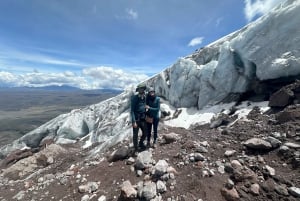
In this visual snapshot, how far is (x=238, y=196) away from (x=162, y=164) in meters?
3.19

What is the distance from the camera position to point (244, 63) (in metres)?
26.8

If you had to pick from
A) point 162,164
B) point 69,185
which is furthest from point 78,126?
point 162,164

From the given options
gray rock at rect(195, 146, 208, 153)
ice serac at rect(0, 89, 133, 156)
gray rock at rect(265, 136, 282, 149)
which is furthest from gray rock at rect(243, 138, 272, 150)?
ice serac at rect(0, 89, 133, 156)

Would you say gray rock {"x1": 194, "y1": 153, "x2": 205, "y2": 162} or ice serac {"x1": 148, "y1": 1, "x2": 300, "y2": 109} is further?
ice serac {"x1": 148, "y1": 1, "x2": 300, "y2": 109}

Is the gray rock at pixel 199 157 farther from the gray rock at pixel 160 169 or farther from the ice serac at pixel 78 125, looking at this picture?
the ice serac at pixel 78 125

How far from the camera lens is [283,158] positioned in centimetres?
992

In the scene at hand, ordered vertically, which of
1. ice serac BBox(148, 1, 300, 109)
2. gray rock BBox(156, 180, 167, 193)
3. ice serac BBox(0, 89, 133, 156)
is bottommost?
ice serac BBox(0, 89, 133, 156)

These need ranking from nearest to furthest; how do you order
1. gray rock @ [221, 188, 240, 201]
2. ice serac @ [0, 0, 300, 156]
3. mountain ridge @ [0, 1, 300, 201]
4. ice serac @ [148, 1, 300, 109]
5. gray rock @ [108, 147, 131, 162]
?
1. gray rock @ [221, 188, 240, 201]
2. mountain ridge @ [0, 1, 300, 201]
3. gray rock @ [108, 147, 131, 162]
4. ice serac @ [148, 1, 300, 109]
5. ice serac @ [0, 0, 300, 156]

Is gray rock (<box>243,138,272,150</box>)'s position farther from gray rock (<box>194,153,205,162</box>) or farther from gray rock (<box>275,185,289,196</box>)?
gray rock (<box>275,185,289,196</box>)

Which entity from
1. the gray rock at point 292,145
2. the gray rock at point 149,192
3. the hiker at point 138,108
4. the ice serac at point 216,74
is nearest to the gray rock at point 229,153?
the gray rock at point 292,145

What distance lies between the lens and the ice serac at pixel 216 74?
22062 mm

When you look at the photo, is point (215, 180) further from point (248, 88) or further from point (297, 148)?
point (248, 88)

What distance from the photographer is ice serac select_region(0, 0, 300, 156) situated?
869 inches

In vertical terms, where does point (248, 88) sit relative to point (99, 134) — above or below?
above
